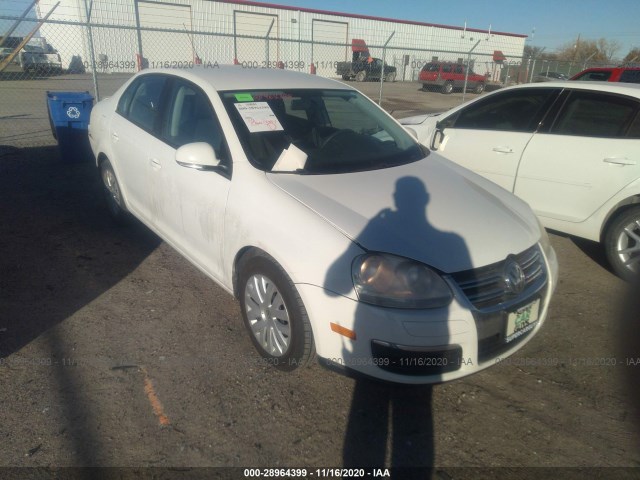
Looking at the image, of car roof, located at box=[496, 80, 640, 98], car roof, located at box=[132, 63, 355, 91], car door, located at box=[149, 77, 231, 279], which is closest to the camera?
car door, located at box=[149, 77, 231, 279]

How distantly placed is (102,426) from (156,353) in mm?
627

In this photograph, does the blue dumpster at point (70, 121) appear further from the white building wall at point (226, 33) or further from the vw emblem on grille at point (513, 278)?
the white building wall at point (226, 33)

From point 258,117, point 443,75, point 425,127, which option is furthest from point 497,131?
point 443,75

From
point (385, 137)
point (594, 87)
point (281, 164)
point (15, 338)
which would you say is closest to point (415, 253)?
point (281, 164)

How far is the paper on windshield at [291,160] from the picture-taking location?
9.52ft

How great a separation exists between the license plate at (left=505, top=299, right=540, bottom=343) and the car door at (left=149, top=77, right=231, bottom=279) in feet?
5.67

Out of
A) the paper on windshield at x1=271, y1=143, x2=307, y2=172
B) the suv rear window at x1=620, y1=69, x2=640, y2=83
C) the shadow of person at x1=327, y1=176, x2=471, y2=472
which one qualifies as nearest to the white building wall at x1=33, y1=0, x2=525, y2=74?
the suv rear window at x1=620, y1=69, x2=640, y2=83

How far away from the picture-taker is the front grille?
2277 millimetres

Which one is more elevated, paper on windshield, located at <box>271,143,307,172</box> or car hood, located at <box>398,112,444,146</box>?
paper on windshield, located at <box>271,143,307,172</box>

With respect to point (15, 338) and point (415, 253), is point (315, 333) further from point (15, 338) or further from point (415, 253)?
point (15, 338)

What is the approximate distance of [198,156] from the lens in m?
2.84

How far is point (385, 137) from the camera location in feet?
12.0

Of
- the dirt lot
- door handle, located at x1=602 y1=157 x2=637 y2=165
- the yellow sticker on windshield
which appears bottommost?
the dirt lot

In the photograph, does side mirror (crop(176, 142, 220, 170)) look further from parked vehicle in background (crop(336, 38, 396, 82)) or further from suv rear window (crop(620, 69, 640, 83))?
parked vehicle in background (crop(336, 38, 396, 82))
